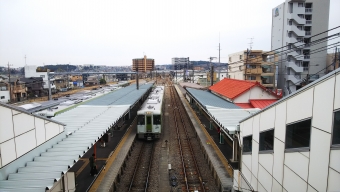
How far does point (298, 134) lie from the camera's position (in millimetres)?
5219

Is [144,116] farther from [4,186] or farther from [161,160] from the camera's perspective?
[4,186]

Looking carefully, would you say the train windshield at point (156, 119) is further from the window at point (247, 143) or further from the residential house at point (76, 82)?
the residential house at point (76, 82)

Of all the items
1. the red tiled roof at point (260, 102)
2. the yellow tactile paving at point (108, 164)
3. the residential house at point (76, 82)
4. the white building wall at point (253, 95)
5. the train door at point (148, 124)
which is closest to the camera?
the yellow tactile paving at point (108, 164)

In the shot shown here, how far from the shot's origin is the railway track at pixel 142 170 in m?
9.75

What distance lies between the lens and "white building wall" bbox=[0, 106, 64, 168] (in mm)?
5511

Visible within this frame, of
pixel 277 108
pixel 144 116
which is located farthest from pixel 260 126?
pixel 144 116

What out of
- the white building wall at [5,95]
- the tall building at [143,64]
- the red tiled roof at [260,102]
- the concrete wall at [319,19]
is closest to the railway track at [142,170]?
the red tiled roof at [260,102]

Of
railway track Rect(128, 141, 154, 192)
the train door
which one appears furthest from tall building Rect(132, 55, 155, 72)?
railway track Rect(128, 141, 154, 192)

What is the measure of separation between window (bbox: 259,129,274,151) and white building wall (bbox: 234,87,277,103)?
1007cm

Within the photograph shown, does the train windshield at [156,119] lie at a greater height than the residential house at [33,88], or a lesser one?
lesser

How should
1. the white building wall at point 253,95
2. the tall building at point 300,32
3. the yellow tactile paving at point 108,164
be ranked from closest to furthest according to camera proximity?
the yellow tactile paving at point 108,164 → the white building wall at point 253,95 → the tall building at point 300,32

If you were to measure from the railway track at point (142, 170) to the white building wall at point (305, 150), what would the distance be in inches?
186

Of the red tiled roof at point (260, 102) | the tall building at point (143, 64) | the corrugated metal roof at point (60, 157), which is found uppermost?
the tall building at point (143, 64)

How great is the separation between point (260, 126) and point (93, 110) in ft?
35.9
